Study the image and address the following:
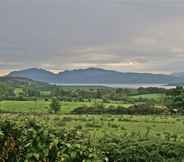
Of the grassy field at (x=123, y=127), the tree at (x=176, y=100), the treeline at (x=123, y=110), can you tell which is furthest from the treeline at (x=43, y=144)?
the tree at (x=176, y=100)

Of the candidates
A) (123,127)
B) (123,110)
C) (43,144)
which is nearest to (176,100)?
(123,110)

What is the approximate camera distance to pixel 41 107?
66938mm

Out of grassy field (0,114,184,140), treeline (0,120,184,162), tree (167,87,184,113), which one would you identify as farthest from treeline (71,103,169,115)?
treeline (0,120,184,162)

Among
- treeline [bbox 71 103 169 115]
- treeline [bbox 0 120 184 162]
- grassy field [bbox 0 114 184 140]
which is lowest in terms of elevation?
treeline [bbox 71 103 169 115]

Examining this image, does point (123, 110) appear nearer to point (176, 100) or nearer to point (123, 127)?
point (176, 100)

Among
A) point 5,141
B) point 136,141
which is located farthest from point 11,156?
point 136,141

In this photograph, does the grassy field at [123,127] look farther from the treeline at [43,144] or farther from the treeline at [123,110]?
the treeline at [123,110]

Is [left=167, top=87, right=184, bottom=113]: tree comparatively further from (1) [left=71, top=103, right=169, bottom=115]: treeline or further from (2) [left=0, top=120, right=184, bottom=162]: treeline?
(2) [left=0, top=120, right=184, bottom=162]: treeline

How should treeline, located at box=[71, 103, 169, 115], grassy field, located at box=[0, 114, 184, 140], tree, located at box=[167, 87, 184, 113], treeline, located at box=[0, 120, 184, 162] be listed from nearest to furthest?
treeline, located at box=[0, 120, 184, 162] → grassy field, located at box=[0, 114, 184, 140] → treeline, located at box=[71, 103, 169, 115] → tree, located at box=[167, 87, 184, 113]

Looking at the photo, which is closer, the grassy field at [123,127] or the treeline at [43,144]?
the treeline at [43,144]

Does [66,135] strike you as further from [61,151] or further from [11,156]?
[11,156]

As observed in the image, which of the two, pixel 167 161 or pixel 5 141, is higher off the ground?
pixel 5 141

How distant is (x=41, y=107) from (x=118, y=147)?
175 feet

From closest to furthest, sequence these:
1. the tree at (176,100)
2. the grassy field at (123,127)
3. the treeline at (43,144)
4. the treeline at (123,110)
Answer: the treeline at (43,144) → the grassy field at (123,127) → the treeline at (123,110) → the tree at (176,100)
